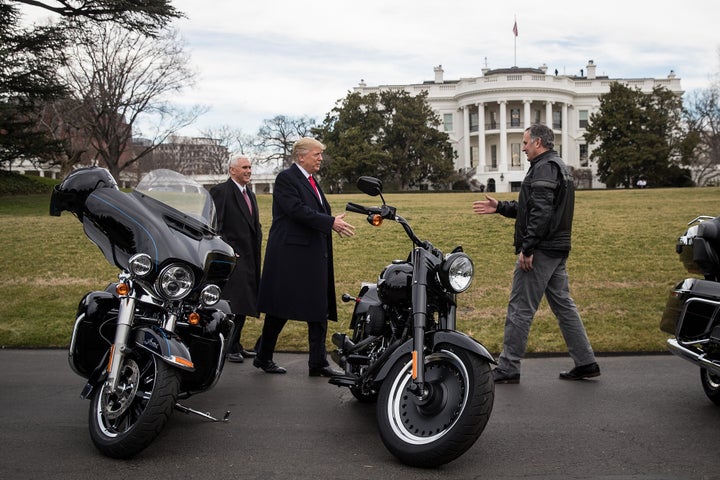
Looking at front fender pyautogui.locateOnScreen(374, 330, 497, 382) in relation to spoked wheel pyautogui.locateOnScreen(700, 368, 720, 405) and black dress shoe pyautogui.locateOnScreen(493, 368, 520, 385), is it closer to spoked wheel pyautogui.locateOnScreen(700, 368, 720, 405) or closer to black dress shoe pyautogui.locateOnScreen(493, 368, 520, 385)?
black dress shoe pyautogui.locateOnScreen(493, 368, 520, 385)

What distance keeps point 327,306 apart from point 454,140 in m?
85.4

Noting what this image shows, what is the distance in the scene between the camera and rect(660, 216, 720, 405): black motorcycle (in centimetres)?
507

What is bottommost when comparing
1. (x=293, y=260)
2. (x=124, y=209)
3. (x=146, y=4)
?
(x=293, y=260)

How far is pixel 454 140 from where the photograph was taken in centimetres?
9025

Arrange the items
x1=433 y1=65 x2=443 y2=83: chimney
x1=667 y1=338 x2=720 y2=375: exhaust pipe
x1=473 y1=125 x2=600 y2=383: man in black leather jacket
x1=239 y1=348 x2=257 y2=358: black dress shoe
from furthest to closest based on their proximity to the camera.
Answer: x1=433 y1=65 x2=443 y2=83: chimney → x1=239 y1=348 x2=257 y2=358: black dress shoe → x1=473 y1=125 x2=600 y2=383: man in black leather jacket → x1=667 y1=338 x2=720 y2=375: exhaust pipe

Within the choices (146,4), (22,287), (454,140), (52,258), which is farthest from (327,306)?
(454,140)

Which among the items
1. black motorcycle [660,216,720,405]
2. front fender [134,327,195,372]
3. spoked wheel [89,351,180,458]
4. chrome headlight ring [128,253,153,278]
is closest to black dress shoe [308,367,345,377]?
front fender [134,327,195,372]

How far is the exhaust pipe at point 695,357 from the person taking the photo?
4938 millimetres

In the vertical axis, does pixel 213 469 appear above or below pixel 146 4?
below

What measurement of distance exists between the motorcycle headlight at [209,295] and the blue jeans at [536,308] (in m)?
2.61

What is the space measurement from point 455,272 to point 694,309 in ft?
6.13

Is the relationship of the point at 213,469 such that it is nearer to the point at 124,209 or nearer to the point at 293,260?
the point at 124,209

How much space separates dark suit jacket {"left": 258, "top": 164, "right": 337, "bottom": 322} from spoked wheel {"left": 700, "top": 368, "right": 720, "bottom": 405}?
9.95 ft

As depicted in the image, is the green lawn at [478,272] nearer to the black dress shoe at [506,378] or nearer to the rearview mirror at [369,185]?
→ the black dress shoe at [506,378]
